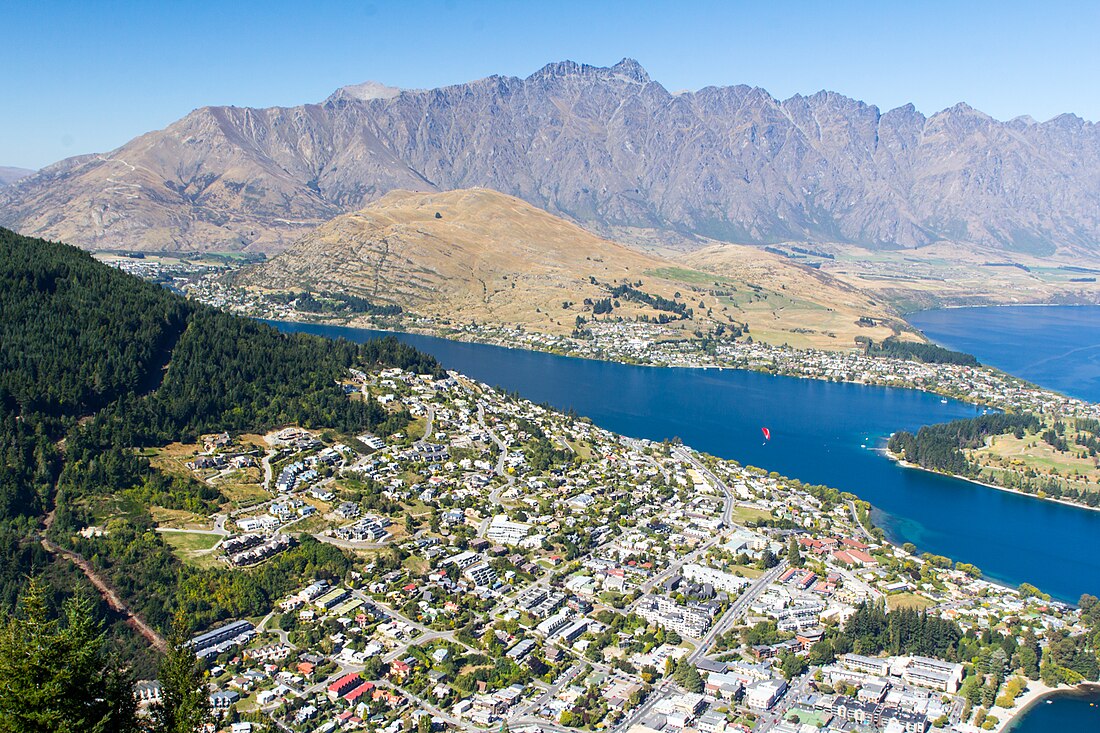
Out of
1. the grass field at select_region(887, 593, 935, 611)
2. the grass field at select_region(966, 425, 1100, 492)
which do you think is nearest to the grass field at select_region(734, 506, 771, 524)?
the grass field at select_region(887, 593, 935, 611)

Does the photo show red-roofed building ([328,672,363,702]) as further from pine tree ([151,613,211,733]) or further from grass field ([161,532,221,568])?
pine tree ([151,613,211,733])

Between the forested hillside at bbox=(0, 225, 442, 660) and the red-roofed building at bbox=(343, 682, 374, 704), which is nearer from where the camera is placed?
the red-roofed building at bbox=(343, 682, 374, 704)

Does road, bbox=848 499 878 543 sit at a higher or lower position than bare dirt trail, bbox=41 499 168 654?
lower

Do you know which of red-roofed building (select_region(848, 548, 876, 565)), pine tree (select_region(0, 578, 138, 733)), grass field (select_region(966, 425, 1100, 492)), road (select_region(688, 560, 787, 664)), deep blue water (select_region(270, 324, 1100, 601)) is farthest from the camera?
grass field (select_region(966, 425, 1100, 492))

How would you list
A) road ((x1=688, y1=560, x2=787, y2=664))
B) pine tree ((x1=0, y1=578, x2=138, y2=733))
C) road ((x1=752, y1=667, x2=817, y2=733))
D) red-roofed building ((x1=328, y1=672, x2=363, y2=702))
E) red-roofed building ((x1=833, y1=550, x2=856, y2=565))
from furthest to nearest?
red-roofed building ((x1=833, y1=550, x2=856, y2=565))
road ((x1=688, y1=560, x2=787, y2=664))
red-roofed building ((x1=328, y1=672, x2=363, y2=702))
road ((x1=752, y1=667, x2=817, y2=733))
pine tree ((x1=0, y1=578, x2=138, y2=733))

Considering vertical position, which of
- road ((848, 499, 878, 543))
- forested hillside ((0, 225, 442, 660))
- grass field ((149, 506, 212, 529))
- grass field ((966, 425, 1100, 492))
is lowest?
grass field ((966, 425, 1100, 492))

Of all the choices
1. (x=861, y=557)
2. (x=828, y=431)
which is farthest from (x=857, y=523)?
(x=828, y=431)

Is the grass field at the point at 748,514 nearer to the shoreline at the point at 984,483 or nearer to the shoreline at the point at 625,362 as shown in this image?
the shoreline at the point at 984,483

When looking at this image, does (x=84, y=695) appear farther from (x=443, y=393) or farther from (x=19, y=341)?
(x=443, y=393)
